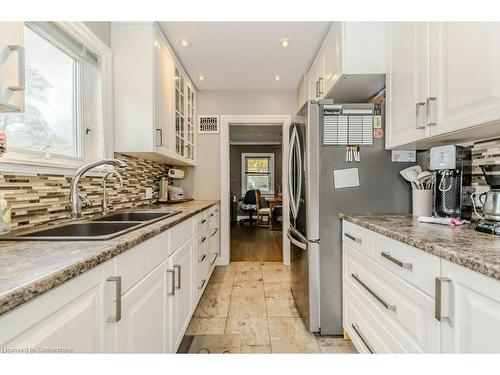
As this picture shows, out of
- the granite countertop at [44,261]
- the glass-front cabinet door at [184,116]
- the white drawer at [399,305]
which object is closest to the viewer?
the granite countertop at [44,261]

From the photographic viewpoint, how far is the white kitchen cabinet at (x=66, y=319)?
0.49 m

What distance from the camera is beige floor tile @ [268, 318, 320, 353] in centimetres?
163

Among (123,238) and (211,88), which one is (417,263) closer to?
(123,238)

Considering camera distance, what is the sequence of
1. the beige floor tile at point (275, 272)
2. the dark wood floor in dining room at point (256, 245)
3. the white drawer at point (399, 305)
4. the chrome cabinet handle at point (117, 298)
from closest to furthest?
the chrome cabinet handle at point (117, 298), the white drawer at point (399, 305), the beige floor tile at point (275, 272), the dark wood floor in dining room at point (256, 245)

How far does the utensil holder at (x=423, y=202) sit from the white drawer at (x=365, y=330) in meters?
0.67

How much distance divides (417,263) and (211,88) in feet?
10.3

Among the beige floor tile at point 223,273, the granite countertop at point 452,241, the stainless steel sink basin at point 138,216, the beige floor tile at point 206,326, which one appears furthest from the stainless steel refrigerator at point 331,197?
the beige floor tile at point 223,273

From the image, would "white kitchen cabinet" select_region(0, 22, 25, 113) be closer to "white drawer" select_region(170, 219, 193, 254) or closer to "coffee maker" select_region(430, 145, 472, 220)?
"white drawer" select_region(170, 219, 193, 254)

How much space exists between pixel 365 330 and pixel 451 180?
0.94 metres

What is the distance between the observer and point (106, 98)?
1872 millimetres

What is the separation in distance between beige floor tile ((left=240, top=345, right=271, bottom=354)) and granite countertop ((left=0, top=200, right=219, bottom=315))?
43.2 inches

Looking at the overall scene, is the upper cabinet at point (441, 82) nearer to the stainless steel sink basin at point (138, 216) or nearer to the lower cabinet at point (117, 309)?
the lower cabinet at point (117, 309)

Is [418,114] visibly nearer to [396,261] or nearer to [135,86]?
[396,261]

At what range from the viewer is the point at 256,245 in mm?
4484
